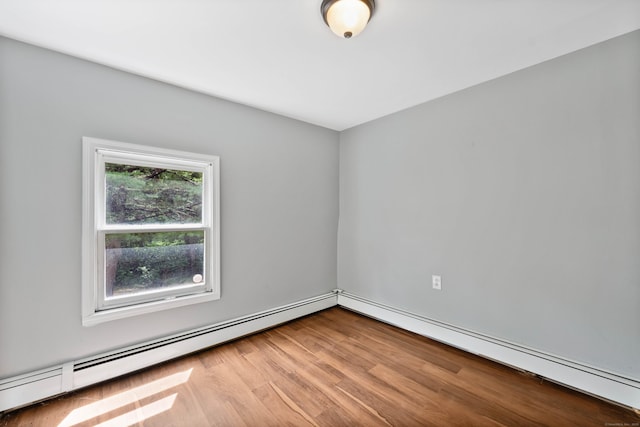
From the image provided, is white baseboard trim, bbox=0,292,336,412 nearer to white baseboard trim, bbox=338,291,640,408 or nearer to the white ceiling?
white baseboard trim, bbox=338,291,640,408

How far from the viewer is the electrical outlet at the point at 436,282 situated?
252cm

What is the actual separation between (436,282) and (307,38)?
2292 mm

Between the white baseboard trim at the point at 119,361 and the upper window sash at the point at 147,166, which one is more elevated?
the upper window sash at the point at 147,166

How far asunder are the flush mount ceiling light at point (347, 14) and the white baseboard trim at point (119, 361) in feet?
8.17

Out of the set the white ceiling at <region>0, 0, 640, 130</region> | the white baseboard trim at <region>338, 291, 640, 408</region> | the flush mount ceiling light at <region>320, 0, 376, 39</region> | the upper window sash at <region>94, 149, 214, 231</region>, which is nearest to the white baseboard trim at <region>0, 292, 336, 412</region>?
the upper window sash at <region>94, 149, 214, 231</region>

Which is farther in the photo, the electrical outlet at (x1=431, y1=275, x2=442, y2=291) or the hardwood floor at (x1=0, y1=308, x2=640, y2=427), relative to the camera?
the electrical outlet at (x1=431, y1=275, x2=442, y2=291)

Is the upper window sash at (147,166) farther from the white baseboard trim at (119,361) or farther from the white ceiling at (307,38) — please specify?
the white baseboard trim at (119,361)

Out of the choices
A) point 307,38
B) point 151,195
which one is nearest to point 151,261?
point 151,195

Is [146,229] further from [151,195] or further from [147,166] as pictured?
[147,166]

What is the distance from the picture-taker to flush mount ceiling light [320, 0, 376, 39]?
1361mm

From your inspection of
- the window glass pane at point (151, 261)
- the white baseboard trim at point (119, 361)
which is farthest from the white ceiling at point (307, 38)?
the white baseboard trim at point (119, 361)

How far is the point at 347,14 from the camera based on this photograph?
139cm

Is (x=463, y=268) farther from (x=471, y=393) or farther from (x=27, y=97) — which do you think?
(x=27, y=97)

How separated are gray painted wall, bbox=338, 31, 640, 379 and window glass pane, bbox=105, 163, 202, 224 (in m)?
2.00
